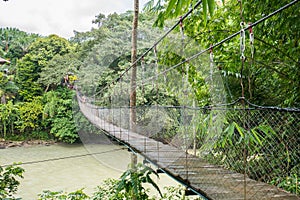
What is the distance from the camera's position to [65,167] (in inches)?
285

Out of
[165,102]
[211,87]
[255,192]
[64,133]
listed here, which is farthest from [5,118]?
[255,192]

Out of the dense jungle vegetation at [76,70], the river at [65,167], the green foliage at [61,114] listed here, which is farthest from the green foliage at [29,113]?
the river at [65,167]

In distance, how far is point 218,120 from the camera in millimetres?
1728

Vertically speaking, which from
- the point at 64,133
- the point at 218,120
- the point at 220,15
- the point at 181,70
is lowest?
the point at 64,133

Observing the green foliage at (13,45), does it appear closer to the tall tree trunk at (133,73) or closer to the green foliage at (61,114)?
the green foliage at (61,114)

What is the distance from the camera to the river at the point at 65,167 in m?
5.91

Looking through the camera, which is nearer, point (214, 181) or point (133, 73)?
point (214, 181)

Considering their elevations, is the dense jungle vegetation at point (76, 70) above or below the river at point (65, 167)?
above

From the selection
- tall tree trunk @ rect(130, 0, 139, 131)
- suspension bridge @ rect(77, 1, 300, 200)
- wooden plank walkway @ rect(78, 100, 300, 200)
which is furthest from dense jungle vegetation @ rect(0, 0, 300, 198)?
wooden plank walkway @ rect(78, 100, 300, 200)

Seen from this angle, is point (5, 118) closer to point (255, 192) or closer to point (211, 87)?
point (211, 87)

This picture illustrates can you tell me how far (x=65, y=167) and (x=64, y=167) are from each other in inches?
Answer: 0.9

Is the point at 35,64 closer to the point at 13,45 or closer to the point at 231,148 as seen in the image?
the point at 13,45

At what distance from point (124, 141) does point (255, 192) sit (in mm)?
1379

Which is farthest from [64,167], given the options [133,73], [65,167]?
[133,73]
